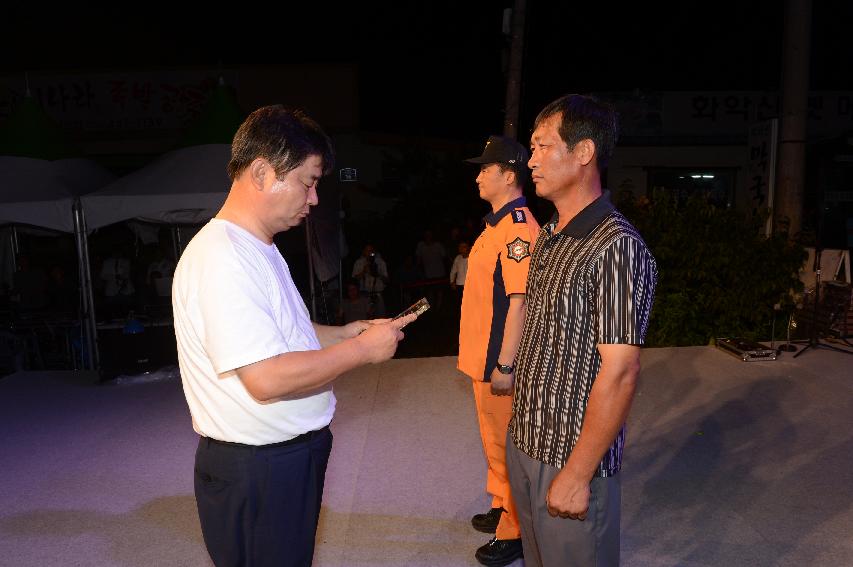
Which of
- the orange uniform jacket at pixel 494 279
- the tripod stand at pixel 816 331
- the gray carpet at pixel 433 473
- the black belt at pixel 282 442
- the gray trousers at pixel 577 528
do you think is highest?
the orange uniform jacket at pixel 494 279

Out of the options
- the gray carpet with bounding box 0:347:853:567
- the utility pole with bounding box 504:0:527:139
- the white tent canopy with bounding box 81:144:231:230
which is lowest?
the gray carpet with bounding box 0:347:853:567

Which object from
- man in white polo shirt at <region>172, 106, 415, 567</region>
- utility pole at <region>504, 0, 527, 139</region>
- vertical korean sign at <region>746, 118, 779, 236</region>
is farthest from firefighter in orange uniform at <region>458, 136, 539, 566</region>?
utility pole at <region>504, 0, 527, 139</region>

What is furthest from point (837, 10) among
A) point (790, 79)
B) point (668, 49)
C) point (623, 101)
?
point (790, 79)

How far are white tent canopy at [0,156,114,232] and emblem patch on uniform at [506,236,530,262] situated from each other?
5914 mm

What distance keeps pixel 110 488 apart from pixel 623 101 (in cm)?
1283

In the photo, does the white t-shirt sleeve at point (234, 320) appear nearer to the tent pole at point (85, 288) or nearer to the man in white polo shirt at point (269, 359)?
the man in white polo shirt at point (269, 359)

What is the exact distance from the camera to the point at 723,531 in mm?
3318

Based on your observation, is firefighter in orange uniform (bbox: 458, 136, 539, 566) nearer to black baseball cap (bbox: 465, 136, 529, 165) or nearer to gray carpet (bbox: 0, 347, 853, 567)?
black baseball cap (bbox: 465, 136, 529, 165)

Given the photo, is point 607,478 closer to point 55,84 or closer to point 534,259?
point 534,259

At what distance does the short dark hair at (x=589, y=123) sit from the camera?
1837 millimetres

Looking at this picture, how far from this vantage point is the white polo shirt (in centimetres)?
154

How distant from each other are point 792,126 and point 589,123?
766 centimetres

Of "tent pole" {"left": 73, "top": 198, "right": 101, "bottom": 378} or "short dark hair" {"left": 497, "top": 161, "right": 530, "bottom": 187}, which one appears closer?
"short dark hair" {"left": 497, "top": 161, "right": 530, "bottom": 187}

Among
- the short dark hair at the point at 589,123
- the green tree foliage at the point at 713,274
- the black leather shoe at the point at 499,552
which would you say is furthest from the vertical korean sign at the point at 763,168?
the short dark hair at the point at 589,123
